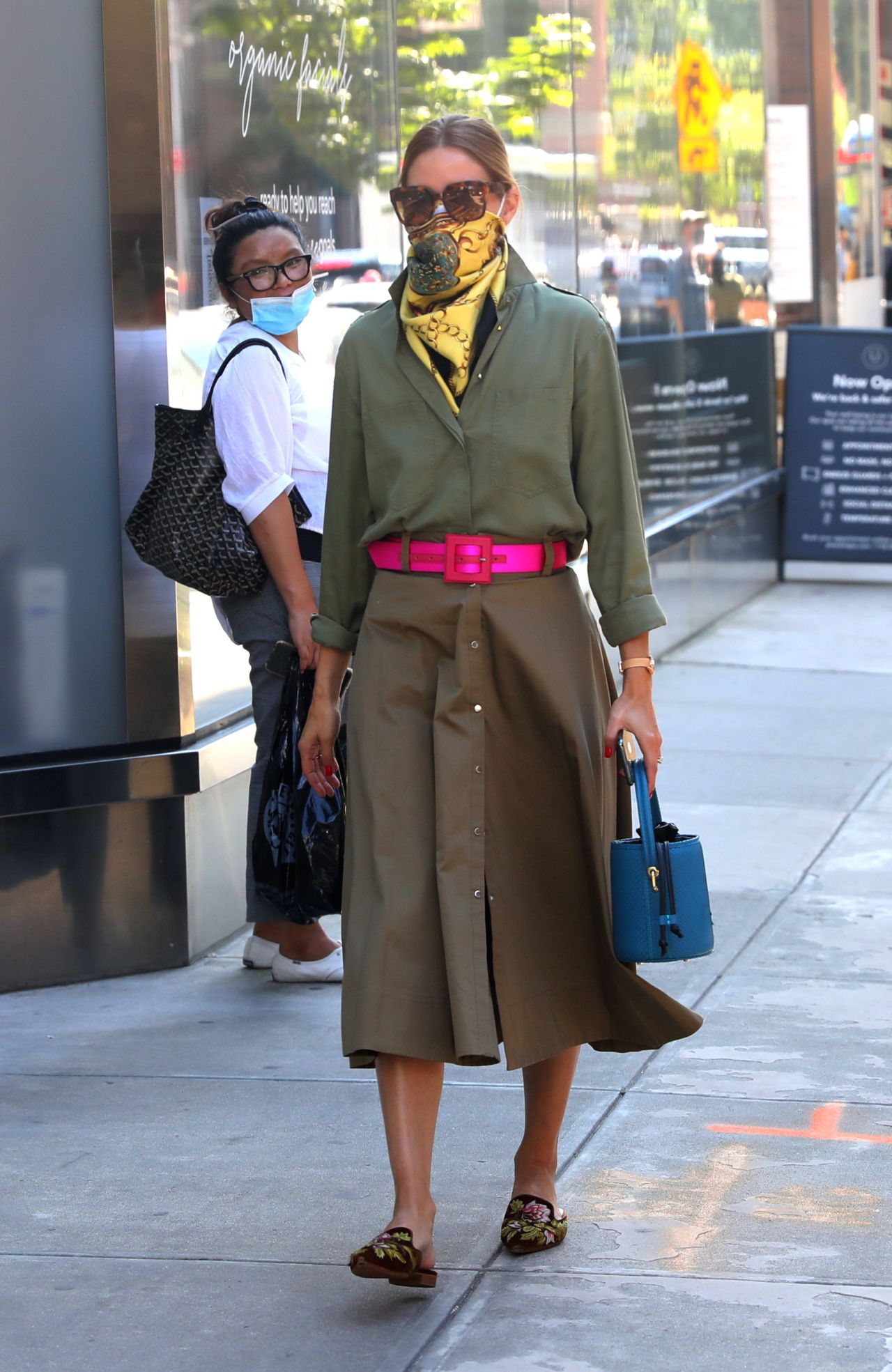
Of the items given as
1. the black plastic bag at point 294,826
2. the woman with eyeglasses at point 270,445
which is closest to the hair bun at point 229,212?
the woman with eyeglasses at point 270,445

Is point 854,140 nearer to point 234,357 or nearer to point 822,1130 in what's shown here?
point 234,357

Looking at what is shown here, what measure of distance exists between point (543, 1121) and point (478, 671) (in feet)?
2.69

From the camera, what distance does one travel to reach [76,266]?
197 inches

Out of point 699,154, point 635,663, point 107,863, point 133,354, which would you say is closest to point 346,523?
point 635,663

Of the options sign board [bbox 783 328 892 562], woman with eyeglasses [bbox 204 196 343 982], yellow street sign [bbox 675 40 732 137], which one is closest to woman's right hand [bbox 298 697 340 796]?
woman with eyeglasses [bbox 204 196 343 982]

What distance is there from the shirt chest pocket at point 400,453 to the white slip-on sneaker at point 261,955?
214 cm

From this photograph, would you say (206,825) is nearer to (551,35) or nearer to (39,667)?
(39,667)

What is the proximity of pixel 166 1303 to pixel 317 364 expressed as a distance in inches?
137

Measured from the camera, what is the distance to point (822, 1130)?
4047mm

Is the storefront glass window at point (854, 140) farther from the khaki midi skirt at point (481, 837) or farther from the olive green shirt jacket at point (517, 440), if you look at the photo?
the khaki midi skirt at point (481, 837)

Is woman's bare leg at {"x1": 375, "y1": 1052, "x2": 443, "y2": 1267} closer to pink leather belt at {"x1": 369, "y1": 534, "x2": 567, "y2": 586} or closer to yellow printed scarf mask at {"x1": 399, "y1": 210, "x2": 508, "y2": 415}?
pink leather belt at {"x1": 369, "y1": 534, "x2": 567, "y2": 586}

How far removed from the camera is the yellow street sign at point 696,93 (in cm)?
1037

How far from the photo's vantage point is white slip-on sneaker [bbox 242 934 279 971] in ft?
17.4

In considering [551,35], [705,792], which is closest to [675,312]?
[551,35]
